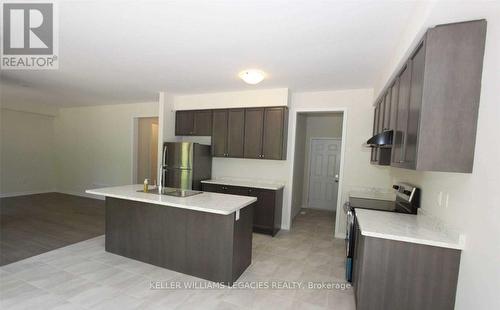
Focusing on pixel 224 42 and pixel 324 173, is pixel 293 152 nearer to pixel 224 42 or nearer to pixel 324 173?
pixel 324 173

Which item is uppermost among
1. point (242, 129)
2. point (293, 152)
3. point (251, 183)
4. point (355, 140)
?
point (242, 129)

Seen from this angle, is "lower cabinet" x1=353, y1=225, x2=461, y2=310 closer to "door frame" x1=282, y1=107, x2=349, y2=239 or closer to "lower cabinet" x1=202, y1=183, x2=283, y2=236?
"lower cabinet" x1=202, y1=183, x2=283, y2=236

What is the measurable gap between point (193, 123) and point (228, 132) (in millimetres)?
838

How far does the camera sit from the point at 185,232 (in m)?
2.68

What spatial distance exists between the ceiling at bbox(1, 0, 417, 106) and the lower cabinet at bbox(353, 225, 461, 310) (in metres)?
1.83

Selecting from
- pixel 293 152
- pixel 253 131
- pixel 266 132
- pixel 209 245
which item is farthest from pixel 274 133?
pixel 209 245

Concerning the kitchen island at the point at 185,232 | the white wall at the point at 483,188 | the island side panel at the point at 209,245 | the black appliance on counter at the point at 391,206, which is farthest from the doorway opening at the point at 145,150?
the white wall at the point at 483,188

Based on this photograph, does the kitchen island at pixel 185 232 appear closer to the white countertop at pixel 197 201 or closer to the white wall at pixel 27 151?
the white countertop at pixel 197 201

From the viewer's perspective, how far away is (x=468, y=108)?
1551 millimetres

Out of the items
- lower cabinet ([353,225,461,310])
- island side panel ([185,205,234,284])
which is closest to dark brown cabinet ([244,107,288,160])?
island side panel ([185,205,234,284])

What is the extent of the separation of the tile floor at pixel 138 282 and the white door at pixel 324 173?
111 inches

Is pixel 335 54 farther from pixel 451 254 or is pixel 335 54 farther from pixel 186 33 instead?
pixel 451 254

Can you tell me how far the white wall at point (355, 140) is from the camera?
3.83m

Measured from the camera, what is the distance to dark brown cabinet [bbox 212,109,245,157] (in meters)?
4.33
